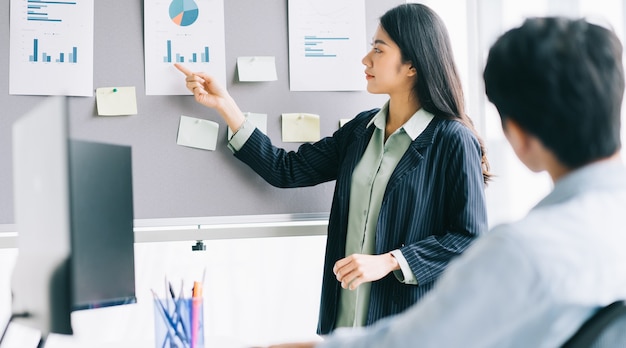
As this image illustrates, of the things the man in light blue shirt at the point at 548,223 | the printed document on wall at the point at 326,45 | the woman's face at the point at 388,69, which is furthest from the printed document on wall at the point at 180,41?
the man in light blue shirt at the point at 548,223

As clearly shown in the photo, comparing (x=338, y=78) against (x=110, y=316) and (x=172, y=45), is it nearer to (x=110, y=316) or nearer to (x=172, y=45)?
(x=172, y=45)

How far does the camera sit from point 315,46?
2.11 m

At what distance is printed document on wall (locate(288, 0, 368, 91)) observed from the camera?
2102 millimetres

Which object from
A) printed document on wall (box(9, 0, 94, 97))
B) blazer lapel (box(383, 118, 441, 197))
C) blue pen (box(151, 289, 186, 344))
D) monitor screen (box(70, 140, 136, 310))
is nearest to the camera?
monitor screen (box(70, 140, 136, 310))

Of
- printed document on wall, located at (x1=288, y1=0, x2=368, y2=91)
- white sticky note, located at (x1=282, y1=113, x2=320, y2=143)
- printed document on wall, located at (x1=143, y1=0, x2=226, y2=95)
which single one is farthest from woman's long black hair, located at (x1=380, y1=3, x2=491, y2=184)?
printed document on wall, located at (x1=143, y1=0, x2=226, y2=95)

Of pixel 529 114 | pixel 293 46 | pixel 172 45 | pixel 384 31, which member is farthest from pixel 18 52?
pixel 529 114

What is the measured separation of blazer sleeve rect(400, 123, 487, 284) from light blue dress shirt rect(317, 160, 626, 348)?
1011 millimetres

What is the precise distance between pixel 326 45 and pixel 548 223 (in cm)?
152

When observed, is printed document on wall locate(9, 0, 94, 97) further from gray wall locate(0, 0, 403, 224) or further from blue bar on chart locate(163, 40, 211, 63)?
blue bar on chart locate(163, 40, 211, 63)

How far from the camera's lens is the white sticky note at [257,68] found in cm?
206

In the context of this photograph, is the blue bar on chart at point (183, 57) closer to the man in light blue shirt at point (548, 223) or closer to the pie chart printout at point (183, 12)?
the pie chart printout at point (183, 12)

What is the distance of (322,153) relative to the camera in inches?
79.5

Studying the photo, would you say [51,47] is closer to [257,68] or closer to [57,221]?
[257,68]

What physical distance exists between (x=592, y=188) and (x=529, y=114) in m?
0.11
